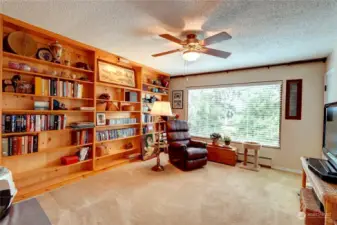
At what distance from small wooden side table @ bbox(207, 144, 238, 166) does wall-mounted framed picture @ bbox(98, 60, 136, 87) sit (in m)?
2.56

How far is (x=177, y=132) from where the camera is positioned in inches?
164

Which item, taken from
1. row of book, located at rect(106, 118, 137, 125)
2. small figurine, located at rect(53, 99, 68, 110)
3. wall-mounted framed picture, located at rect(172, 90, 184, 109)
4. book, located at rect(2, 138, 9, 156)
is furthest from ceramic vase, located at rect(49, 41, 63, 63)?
wall-mounted framed picture, located at rect(172, 90, 184, 109)

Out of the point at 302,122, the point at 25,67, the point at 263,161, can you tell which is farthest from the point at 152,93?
the point at 302,122

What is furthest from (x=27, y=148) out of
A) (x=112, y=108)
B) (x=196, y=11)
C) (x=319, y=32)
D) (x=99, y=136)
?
(x=319, y=32)

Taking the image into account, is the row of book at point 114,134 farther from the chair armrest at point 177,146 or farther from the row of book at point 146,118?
the chair armrest at point 177,146

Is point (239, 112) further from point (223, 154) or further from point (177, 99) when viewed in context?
point (177, 99)

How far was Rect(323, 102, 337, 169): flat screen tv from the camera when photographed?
183 cm

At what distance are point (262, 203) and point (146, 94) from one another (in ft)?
11.7

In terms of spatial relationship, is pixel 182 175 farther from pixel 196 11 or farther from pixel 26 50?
pixel 26 50

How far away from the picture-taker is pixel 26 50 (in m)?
2.45

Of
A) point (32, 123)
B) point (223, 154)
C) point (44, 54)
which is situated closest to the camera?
point (32, 123)

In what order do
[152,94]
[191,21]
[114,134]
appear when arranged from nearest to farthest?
1. [191,21]
2. [114,134]
3. [152,94]

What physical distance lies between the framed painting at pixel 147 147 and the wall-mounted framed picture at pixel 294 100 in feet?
10.5

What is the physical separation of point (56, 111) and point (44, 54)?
0.91 m
